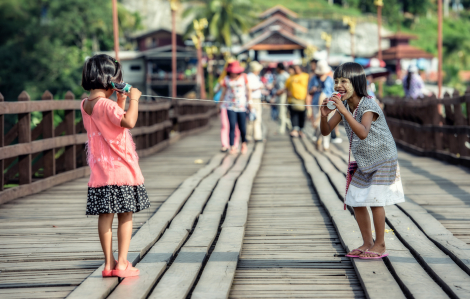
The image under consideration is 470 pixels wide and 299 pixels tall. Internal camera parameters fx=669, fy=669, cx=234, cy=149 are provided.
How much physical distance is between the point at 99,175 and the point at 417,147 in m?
8.70

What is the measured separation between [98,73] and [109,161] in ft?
1.60

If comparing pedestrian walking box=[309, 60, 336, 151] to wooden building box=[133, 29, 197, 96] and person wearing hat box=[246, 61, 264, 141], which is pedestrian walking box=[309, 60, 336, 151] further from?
wooden building box=[133, 29, 197, 96]

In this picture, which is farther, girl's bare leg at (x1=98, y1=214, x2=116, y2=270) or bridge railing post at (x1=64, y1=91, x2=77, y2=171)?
bridge railing post at (x1=64, y1=91, x2=77, y2=171)

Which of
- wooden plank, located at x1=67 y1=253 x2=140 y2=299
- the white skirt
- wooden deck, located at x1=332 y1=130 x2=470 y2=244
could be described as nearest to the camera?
wooden plank, located at x1=67 y1=253 x2=140 y2=299

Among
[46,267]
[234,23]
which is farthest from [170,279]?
[234,23]

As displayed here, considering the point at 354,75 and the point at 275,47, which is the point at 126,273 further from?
the point at 275,47

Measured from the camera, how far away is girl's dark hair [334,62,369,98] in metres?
4.10

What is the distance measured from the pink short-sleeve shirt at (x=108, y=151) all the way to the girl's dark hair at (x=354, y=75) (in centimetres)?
137

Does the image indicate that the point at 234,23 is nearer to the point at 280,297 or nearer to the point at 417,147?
the point at 417,147

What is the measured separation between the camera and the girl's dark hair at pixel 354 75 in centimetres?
410

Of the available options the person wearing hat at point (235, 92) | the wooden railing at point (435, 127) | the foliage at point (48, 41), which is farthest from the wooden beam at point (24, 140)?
the foliage at point (48, 41)

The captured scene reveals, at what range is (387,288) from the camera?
11.3 feet

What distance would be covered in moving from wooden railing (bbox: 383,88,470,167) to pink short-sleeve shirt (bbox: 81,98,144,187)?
6132 millimetres

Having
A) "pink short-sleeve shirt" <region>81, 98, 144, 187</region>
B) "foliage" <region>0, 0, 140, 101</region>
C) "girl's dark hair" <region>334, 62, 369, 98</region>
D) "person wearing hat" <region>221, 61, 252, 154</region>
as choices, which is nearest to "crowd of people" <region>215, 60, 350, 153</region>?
"person wearing hat" <region>221, 61, 252, 154</region>
